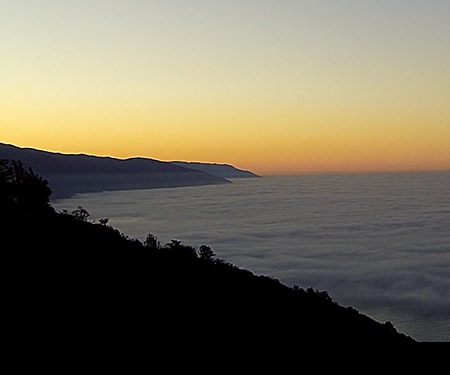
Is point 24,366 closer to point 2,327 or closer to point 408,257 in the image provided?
point 2,327

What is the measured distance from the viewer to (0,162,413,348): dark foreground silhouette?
932cm

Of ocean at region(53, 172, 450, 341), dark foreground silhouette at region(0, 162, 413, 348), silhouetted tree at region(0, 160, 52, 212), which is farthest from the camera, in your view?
ocean at region(53, 172, 450, 341)

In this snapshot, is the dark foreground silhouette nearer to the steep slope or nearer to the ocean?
the steep slope

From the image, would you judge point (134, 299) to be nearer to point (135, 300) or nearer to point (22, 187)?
point (135, 300)

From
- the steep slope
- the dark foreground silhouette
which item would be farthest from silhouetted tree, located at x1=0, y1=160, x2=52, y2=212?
the steep slope

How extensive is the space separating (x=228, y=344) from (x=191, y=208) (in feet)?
616

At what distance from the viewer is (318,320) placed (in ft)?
48.9

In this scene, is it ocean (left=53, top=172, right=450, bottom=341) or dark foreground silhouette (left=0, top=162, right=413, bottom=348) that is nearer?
dark foreground silhouette (left=0, top=162, right=413, bottom=348)

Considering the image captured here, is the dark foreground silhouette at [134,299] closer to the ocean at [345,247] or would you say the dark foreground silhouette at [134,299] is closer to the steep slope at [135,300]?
the steep slope at [135,300]

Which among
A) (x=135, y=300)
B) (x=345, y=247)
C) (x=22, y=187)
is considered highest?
(x=22, y=187)

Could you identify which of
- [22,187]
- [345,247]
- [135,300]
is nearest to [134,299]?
[135,300]

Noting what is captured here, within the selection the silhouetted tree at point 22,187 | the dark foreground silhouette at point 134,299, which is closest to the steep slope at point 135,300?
the dark foreground silhouette at point 134,299

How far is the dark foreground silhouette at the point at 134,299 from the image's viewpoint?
9.32 metres

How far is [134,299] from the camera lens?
1141 cm
